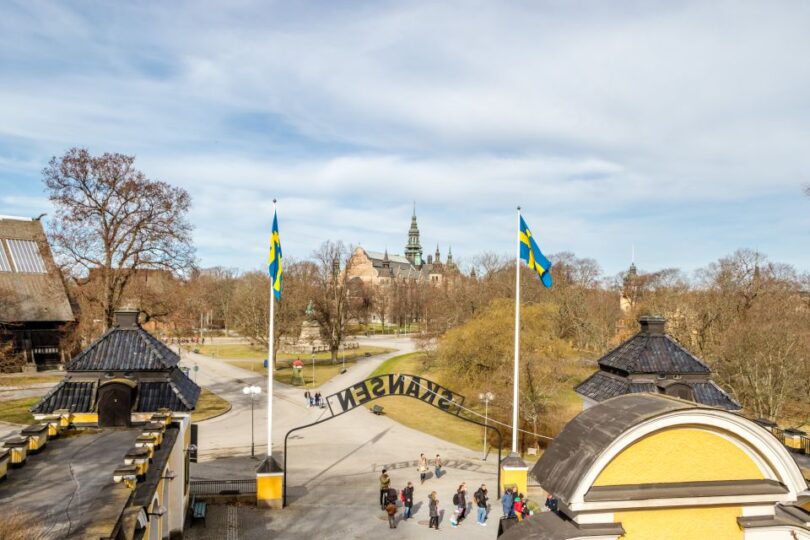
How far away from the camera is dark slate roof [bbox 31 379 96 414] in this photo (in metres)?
17.3

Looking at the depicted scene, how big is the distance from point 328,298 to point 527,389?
3084 centimetres

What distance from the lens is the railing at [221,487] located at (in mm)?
20641

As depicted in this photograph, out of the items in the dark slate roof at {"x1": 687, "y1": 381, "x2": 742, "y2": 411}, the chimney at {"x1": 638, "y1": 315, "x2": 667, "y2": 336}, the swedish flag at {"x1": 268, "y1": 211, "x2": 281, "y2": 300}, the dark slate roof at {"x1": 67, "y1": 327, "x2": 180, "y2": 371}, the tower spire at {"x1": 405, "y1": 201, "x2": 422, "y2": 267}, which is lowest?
the dark slate roof at {"x1": 687, "y1": 381, "x2": 742, "y2": 411}

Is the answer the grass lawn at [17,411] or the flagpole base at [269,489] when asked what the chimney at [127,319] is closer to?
the flagpole base at [269,489]

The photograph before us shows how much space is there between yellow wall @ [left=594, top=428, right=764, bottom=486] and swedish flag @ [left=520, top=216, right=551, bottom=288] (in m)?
A: 10.9

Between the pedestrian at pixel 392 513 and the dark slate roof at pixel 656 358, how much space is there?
9.11m

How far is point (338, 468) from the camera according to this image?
25.3 m

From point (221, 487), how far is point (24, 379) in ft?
110

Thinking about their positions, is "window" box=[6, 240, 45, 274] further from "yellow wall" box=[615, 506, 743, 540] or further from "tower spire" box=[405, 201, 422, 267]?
"tower spire" box=[405, 201, 422, 267]

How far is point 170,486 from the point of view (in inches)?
606

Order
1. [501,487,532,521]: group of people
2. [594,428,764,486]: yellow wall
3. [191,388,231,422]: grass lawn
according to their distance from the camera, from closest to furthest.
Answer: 1. [594,428,764,486]: yellow wall
2. [501,487,532,521]: group of people
3. [191,388,231,422]: grass lawn

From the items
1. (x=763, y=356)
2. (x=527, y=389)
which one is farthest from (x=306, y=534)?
(x=763, y=356)

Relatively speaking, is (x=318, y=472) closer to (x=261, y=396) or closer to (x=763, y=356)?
(x=261, y=396)

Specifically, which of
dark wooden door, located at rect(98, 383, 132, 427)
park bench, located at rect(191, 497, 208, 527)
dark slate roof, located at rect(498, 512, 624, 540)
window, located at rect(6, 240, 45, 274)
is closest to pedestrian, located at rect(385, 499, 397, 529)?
park bench, located at rect(191, 497, 208, 527)
